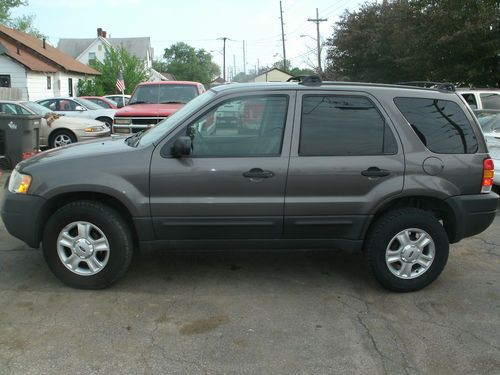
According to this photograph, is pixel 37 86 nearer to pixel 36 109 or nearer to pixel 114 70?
pixel 114 70

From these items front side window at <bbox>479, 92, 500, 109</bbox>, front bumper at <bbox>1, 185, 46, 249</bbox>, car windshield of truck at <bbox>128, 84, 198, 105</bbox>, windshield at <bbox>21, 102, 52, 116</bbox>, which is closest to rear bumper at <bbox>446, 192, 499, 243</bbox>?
front bumper at <bbox>1, 185, 46, 249</bbox>

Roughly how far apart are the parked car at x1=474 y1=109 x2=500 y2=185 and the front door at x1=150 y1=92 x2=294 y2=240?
→ 4828 millimetres

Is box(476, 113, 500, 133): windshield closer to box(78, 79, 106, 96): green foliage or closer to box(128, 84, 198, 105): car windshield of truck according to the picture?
box(128, 84, 198, 105): car windshield of truck

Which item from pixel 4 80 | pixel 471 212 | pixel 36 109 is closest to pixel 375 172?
pixel 471 212

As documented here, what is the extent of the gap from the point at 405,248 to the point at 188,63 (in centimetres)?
10799

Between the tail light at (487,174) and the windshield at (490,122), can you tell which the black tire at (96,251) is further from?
the windshield at (490,122)

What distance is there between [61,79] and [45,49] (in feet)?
13.9

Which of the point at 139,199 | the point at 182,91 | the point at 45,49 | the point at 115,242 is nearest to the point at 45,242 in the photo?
the point at 115,242

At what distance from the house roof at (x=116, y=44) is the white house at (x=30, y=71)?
40063 millimetres

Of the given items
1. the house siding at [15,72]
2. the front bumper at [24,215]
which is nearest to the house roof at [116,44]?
the house siding at [15,72]

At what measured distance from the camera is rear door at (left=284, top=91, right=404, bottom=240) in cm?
418

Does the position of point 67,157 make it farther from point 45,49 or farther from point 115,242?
→ point 45,49

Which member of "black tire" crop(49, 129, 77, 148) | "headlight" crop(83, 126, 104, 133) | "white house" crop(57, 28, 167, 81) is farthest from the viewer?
"white house" crop(57, 28, 167, 81)

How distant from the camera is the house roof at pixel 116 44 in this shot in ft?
243
